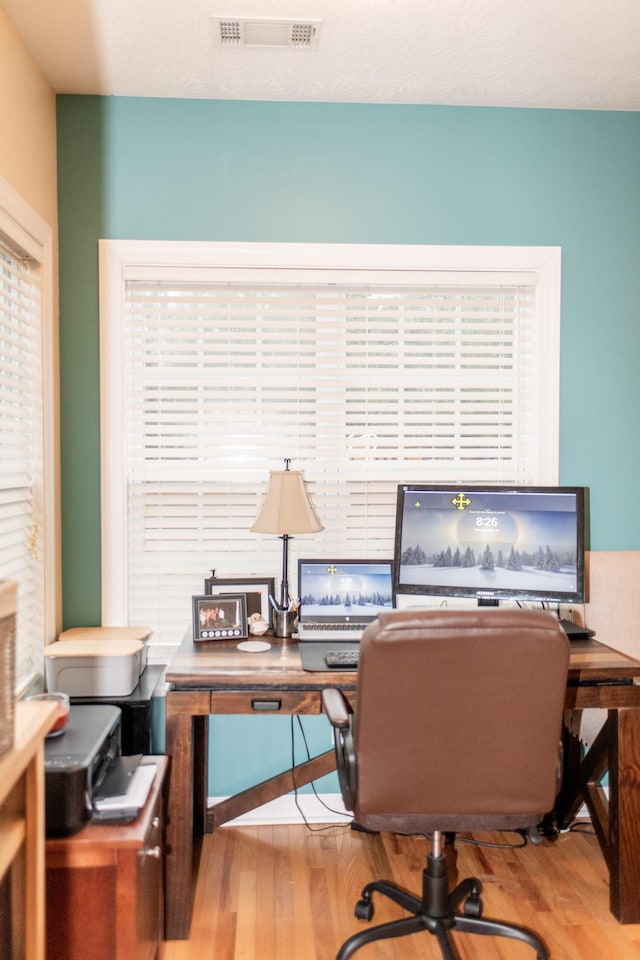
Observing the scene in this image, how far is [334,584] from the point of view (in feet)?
8.37

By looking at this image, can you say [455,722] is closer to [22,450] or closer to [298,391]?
[298,391]

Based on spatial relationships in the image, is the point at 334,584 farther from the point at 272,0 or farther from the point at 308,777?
the point at 272,0

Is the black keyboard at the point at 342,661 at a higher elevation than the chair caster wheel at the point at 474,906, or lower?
higher

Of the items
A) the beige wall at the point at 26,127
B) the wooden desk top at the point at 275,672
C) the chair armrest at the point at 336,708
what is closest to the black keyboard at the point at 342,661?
the wooden desk top at the point at 275,672

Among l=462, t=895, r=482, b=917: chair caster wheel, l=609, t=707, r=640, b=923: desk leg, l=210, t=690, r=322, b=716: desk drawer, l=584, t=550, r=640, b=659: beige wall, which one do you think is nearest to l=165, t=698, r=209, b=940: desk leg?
l=210, t=690, r=322, b=716: desk drawer

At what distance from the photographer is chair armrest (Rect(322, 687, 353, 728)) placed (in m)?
1.80

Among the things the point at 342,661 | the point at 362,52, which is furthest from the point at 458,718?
the point at 362,52

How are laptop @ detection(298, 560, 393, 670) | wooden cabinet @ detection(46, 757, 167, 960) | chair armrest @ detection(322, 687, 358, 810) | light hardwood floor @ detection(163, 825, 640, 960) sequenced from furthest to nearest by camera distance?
laptop @ detection(298, 560, 393, 670)
light hardwood floor @ detection(163, 825, 640, 960)
chair armrest @ detection(322, 687, 358, 810)
wooden cabinet @ detection(46, 757, 167, 960)

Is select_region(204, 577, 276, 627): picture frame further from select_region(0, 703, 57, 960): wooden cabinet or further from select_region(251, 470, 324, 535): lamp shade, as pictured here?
select_region(0, 703, 57, 960): wooden cabinet

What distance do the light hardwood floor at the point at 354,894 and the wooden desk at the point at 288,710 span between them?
4.6 inches

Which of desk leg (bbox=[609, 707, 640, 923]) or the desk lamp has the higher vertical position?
the desk lamp

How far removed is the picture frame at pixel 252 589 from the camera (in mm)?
2543

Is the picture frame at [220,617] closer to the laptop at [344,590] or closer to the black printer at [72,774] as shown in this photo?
the laptop at [344,590]

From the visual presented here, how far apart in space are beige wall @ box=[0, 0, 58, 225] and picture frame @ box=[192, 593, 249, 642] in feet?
4.85
